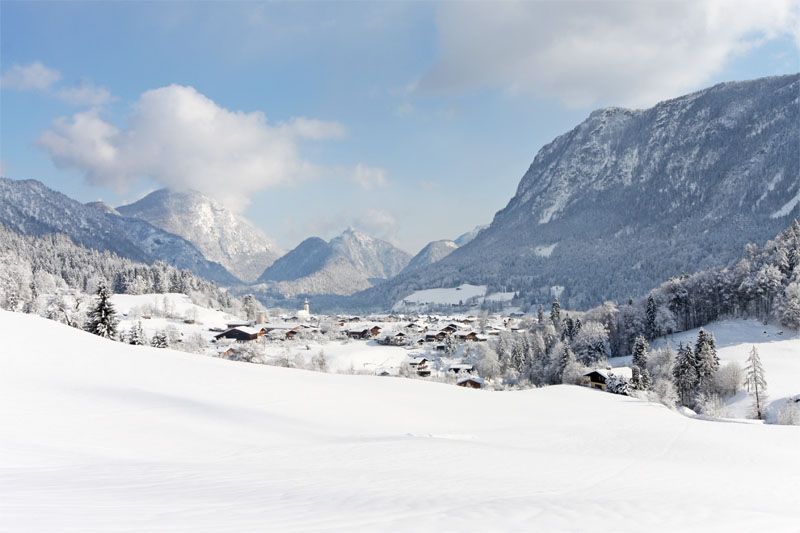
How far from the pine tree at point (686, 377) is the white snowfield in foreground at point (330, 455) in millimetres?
30444

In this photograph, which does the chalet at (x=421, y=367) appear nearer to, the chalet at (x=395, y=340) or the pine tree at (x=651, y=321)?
the chalet at (x=395, y=340)

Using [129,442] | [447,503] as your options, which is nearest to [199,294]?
[129,442]

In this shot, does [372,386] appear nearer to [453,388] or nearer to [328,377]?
[328,377]

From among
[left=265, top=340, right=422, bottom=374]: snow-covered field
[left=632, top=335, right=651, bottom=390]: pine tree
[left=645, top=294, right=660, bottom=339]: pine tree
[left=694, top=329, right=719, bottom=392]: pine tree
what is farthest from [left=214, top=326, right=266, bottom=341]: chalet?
[left=694, top=329, right=719, bottom=392]: pine tree

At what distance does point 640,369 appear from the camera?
56.7 m

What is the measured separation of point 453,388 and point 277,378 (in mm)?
11256

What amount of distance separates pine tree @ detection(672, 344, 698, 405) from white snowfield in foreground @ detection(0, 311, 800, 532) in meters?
30.4

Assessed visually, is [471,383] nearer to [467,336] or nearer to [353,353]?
[353,353]

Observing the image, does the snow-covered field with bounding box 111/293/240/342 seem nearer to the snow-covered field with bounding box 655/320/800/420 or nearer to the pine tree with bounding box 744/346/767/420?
the snow-covered field with bounding box 655/320/800/420

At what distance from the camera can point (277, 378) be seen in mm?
25609

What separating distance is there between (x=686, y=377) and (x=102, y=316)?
205 ft

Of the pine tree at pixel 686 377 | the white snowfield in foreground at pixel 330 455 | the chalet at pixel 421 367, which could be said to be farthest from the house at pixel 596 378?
the white snowfield in foreground at pixel 330 455

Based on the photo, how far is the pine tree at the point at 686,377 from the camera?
5381 cm

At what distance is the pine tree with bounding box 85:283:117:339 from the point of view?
42.8 metres
